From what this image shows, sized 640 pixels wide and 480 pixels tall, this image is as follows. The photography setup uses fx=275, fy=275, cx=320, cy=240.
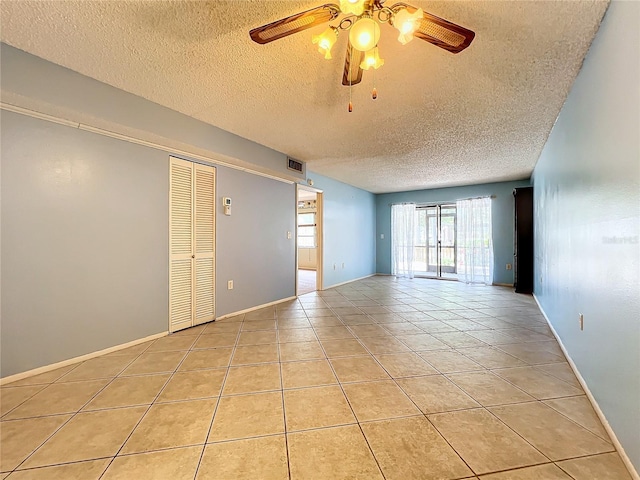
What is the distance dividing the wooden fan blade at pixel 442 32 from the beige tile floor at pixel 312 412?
2.13 m

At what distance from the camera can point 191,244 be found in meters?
3.40

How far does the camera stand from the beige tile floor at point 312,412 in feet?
4.38

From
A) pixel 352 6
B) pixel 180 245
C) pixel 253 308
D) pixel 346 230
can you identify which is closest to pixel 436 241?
pixel 346 230

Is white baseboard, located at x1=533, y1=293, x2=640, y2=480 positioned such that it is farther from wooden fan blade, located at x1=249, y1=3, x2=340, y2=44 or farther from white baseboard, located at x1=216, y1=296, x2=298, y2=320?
white baseboard, located at x1=216, y1=296, x2=298, y2=320

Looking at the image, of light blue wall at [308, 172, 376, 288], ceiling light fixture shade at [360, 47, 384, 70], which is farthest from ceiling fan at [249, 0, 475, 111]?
light blue wall at [308, 172, 376, 288]

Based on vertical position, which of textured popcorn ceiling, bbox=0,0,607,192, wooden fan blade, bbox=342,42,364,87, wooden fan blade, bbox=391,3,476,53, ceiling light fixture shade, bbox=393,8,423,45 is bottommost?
ceiling light fixture shade, bbox=393,8,423,45

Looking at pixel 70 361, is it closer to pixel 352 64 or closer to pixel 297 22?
pixel 297 22

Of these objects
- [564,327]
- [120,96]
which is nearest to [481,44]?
[564,327]

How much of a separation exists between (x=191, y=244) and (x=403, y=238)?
567cm

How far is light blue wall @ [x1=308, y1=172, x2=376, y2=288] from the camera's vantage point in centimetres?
592

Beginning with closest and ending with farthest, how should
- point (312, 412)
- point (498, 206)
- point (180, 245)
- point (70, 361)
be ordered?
point (312, 412)
point (70, 361)
point (180, 245)
point (498, 206)

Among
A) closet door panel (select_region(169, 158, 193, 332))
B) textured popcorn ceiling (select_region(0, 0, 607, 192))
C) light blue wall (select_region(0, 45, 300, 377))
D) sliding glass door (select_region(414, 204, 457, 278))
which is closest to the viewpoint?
textured popcorn ceiling (select_region(0, 0, 607, 192))

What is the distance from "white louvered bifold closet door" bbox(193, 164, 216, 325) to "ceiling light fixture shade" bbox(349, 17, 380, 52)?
2640 millimetres

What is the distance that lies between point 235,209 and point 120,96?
5.91 ft
